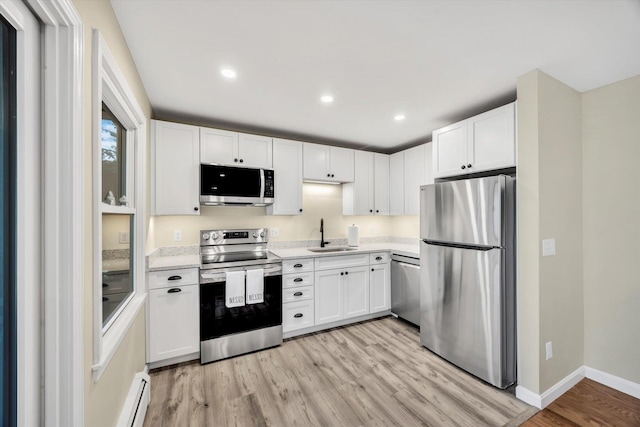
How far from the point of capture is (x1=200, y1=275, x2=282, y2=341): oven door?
239cm

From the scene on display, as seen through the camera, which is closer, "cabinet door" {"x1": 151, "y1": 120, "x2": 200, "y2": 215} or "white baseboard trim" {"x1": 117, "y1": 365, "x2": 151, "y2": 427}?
"white baseboard trim" {"x1": 117, "y1": 365, "x2": 151, "y2": 427}

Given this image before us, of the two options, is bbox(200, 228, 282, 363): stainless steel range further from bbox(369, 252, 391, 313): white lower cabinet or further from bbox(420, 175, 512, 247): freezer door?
bbox(420, 175, 512, 247): freezer door

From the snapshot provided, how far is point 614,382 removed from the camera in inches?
80.4

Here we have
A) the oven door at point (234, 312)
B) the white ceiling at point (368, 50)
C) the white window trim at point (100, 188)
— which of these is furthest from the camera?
the oven door at point (234, 312)

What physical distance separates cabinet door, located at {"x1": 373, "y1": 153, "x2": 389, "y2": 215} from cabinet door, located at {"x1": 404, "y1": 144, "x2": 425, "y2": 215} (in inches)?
13.0

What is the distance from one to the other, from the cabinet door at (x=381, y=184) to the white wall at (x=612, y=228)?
2.10m

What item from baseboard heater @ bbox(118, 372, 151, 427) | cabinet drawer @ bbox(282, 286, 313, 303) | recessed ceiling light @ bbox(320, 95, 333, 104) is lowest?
baseboard heater @ bbox(118, 372, 151, 427)

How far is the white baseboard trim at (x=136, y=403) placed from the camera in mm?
1430

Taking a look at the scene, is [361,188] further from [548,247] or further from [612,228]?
[612,228]

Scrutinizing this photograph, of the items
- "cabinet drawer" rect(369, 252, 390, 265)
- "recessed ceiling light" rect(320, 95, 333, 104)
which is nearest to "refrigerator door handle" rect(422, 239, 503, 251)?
"cabinet drawer" rect(369, 252, 390, 265)

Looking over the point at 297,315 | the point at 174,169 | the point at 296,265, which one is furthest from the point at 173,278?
the point at 297,315

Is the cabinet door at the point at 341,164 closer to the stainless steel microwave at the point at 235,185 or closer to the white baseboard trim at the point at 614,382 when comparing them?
the stainless steel microwave at the point at 235,185

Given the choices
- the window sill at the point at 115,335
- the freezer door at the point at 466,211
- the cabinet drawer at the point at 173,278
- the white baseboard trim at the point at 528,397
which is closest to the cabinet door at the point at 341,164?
the freezer door at the point at 466,211

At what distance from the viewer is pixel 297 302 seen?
9.40 feet
